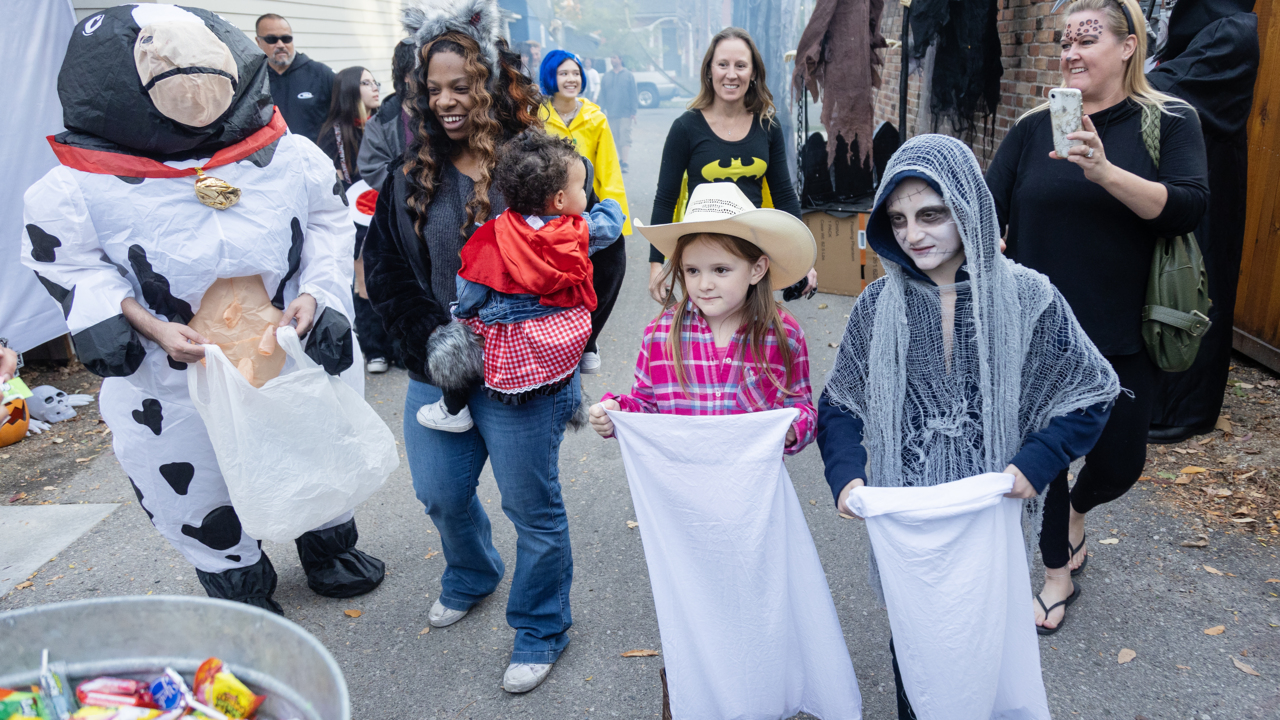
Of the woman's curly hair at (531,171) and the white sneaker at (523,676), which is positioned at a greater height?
the woman's curly hair at (531,171)

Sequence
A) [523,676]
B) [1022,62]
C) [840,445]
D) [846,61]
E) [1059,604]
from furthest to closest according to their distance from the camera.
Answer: [846,61] → [1022,62] → [1059,604] → [523,676] → [840,445]

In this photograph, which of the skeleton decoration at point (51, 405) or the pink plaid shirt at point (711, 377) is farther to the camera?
the skeleton decoration at point (51, 405)

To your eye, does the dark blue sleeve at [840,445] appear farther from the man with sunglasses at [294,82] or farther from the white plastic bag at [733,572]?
the man with sunglasses at [294,82]

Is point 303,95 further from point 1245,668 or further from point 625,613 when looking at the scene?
point 1245,668

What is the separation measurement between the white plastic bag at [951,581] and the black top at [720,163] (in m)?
2.72

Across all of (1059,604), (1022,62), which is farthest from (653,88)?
(1059,604)

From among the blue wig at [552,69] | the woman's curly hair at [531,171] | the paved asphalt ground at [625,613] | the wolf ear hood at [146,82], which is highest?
the blue wig at [552,69]

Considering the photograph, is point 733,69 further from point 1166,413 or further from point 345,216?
point 1166,413

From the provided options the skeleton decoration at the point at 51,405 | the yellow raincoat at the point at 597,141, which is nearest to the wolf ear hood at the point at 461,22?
the yellow raincoat at the point at 597,141

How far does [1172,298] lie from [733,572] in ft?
5.30

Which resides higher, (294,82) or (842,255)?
(294,82)

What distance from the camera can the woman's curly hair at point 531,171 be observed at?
2.36 meters

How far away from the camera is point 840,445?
6.91 feet

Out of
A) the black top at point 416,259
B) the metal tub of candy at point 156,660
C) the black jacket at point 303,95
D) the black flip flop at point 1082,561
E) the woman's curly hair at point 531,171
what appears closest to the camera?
the metal tub of candy at point 156,660
